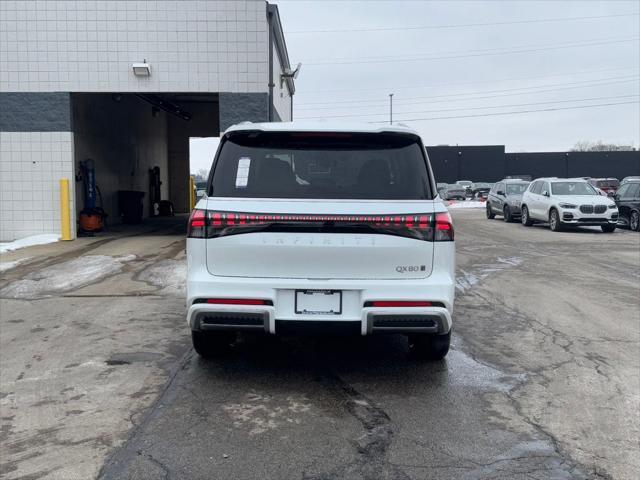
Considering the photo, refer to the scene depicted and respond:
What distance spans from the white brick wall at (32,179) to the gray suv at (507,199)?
15400 millimetres

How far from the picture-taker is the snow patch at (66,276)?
9914 millimetres

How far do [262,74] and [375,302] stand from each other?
12156 mm

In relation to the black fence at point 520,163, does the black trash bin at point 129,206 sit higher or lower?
lower

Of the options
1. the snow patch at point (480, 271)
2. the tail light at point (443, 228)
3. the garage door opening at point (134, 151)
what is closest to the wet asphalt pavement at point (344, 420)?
the tail light at point (443, 228)

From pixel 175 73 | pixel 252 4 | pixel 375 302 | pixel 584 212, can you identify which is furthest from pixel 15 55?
pixel 584 212

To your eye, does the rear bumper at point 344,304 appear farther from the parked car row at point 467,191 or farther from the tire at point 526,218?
the parked car row at point 467,191

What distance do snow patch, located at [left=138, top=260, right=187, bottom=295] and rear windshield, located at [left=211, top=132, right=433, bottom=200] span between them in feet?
15.6

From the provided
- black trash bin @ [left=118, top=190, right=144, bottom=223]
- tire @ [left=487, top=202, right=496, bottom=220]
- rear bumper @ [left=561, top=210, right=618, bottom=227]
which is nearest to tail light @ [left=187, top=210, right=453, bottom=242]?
rear bumper @ [left=561, top=210, right=618, bottom=227]

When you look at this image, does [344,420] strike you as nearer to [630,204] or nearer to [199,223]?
[199,223]

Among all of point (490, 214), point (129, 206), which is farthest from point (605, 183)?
point (129, 206)

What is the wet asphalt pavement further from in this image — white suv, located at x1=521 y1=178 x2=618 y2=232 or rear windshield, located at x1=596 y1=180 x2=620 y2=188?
rear windshield, located at x1=596 y1=180 x2=620 y2=188

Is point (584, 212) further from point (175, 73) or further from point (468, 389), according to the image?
point (468, 389)

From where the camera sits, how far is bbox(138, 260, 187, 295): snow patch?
9902 mm

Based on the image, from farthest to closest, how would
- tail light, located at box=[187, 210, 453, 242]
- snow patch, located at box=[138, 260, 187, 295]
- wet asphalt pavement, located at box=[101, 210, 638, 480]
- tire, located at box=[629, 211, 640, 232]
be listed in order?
tire, located at box=[629, 211, 640, 232]
snow patch, located at box=[138, 260, 187, 295]
tail light, located at box=[187, 210, 453, 242]
wet asphalt pavement, located at box=[101, 210, 638, 480]
